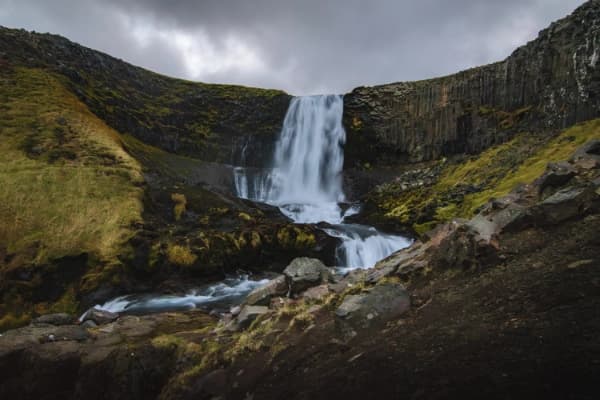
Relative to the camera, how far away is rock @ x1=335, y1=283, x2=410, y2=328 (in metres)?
7.79

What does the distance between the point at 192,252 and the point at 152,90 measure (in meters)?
51.1

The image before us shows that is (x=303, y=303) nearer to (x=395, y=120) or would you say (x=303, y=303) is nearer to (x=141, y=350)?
(x=141, y=350)

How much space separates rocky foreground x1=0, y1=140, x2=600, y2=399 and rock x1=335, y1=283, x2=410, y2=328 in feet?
0.10

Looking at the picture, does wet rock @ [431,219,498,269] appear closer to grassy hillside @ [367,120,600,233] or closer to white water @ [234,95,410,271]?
grassy hillside @ [367,120,600,233]

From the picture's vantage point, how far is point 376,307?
8.05 m

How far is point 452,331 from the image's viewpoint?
6.15 m

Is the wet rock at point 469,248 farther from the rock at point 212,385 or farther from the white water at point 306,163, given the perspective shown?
the white water at point 306,163

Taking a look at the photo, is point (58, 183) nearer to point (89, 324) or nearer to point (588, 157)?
point (89, 324)

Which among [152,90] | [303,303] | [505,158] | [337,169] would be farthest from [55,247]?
[152,90]

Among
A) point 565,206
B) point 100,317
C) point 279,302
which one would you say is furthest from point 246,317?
point 565,206

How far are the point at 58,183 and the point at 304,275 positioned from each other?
19.3 metres

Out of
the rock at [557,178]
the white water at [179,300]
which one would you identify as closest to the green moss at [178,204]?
the white water at [179,300]

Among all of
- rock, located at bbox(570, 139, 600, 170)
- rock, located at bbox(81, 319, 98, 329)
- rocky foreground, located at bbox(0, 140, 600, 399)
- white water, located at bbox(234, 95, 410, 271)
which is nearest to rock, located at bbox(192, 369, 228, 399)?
rocky foreground, located at bbox(0, 140, 600, 399)

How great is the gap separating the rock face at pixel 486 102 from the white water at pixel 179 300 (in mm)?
36682
